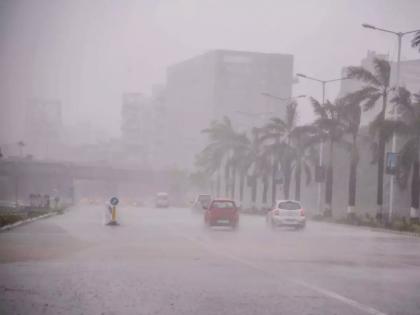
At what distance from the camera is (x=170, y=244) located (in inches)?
963

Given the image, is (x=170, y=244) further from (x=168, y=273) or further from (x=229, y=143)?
(x=229, y=143)

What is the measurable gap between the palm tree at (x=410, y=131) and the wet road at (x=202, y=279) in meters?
21.3

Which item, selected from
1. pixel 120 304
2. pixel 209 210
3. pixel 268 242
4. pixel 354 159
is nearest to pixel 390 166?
pixel 354 159

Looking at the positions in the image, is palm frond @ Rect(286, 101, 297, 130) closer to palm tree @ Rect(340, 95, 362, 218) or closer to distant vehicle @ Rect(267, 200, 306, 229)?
palm tree @ Rect(340, 95, 362, 218)

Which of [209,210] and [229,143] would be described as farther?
[229,143]

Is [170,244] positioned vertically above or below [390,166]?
below

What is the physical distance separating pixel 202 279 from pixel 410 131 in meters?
32.7

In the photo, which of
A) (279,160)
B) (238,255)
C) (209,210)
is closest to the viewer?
(238,255)

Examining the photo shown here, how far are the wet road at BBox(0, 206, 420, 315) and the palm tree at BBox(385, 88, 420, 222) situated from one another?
2127cm

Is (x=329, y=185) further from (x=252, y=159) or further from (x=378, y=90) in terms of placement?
(x=252, y=159)

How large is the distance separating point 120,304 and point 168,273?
441cm

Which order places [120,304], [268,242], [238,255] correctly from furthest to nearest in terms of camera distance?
[268,242] → [238,255] → [120,304]

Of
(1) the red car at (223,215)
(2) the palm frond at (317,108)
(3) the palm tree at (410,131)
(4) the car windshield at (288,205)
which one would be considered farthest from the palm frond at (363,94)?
(1) the red car at (223,215)

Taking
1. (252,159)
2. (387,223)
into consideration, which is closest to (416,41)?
(387,223)
